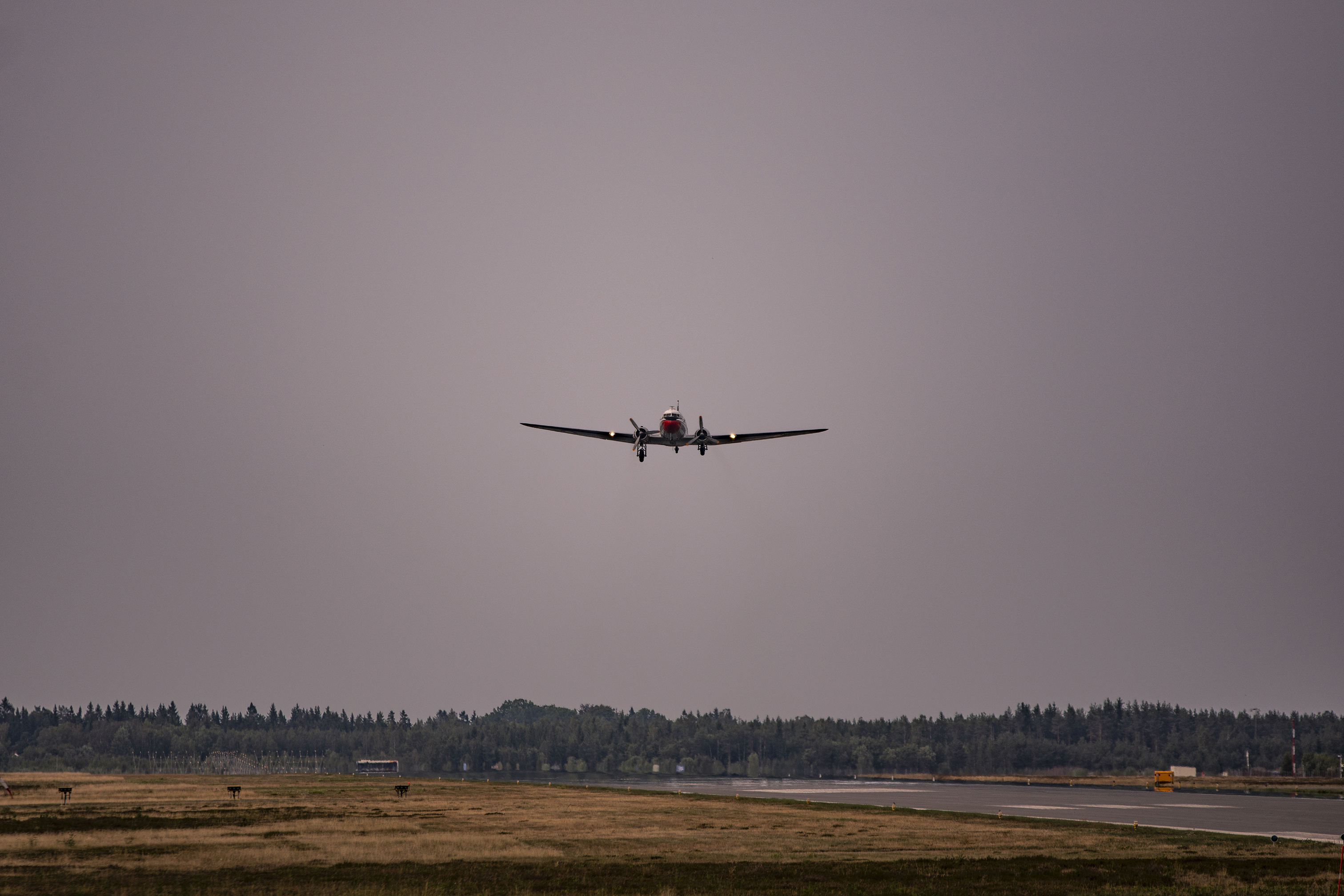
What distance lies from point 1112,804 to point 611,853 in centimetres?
8081

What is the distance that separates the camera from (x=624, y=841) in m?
81.3

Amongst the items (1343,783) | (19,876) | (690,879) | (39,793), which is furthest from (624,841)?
(1343,783)

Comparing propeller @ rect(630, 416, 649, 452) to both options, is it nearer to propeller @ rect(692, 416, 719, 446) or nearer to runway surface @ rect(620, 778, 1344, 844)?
propeller @ rect(692, 416, 719, 446)

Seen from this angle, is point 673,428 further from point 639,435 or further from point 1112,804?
point 1112,804

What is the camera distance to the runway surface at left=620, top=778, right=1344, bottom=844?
3723 inches

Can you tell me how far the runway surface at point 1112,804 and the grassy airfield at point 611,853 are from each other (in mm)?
9318

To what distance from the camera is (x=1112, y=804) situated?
13075 cm

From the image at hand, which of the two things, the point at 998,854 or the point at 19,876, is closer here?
the point at 19,876

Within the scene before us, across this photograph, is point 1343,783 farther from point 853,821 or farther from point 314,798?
point 314,798

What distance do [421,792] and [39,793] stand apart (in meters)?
48.9

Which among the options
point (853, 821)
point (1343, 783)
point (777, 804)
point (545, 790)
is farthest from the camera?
point (1343, 783)

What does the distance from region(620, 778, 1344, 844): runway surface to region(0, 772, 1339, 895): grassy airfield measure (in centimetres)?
932

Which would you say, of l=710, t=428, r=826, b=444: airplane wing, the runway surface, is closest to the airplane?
l=710, t=428, r=826, b=444: airplane wing

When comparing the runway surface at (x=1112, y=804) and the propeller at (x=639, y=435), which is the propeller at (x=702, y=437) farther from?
the runway surface at (x=1112, y=804)
